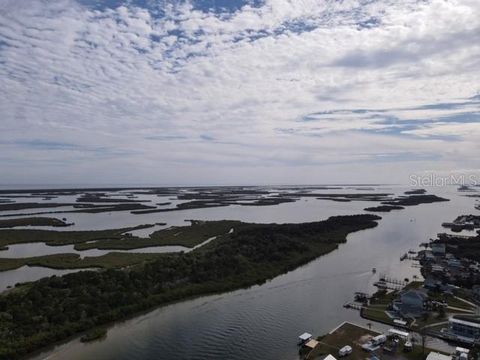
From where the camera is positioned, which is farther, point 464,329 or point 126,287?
point 126,287

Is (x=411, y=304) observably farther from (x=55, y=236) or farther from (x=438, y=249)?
(x=55, y=236)

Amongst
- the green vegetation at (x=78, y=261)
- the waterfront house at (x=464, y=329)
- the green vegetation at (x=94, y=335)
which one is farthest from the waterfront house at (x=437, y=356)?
the green vegetation at (x=78, y=261)

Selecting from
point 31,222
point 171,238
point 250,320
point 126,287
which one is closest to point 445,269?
point 250,320

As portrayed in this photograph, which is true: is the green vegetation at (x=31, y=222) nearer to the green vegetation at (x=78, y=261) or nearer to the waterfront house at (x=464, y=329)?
the green vegetation at (x=78, y=261)

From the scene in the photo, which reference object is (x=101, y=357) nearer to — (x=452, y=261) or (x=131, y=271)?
(x=131, y=271)

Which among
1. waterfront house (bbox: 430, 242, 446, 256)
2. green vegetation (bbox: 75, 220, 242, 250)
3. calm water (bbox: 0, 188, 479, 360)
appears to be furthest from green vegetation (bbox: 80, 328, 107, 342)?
waterfront house (bbox: 430, 242, 446, 256)
